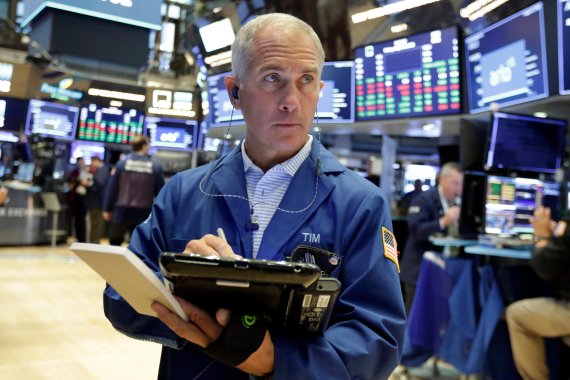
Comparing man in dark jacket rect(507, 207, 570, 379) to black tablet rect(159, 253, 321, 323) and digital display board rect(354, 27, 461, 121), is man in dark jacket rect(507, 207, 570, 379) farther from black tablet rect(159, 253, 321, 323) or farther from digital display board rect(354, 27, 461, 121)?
black tablet rect(159, 253, 321, 323)

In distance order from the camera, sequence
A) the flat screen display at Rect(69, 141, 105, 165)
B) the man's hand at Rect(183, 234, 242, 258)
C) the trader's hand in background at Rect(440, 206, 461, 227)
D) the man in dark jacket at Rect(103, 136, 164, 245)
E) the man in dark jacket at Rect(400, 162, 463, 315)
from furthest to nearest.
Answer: the flat screen display at Rect(69, 141, 105, 165) < the man in dark jacket at Rect(103, 136, 164, 245) < the man in dark jacket at Rect(400, 162, 463, 315) < the trader's hand in background at Rect(440, 206, 461, 227) < the man's hand at Rect(183, 234, 242, 258)

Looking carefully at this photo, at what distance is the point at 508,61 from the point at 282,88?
3.16 metres

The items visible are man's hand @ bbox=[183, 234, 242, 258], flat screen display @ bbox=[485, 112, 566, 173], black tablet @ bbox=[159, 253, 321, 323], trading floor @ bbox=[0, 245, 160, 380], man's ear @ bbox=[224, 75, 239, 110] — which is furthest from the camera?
flat screen display @ bbox=[485, 112, 566, 173]

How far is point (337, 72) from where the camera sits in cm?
515

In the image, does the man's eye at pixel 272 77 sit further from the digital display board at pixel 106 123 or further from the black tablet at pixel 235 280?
the digital display board at pixel 106 123

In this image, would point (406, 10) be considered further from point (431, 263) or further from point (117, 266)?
point (117, 266)

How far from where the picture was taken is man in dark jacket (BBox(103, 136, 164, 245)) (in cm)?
638

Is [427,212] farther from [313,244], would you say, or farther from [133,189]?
[313,244]

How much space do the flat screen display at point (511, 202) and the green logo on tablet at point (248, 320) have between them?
3307mm

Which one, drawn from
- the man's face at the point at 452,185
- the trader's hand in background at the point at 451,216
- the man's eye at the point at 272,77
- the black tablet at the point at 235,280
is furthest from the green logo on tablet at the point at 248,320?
the man's face at the point at 452,185

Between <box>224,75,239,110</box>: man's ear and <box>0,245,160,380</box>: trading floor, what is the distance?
2.85 meters

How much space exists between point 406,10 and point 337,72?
2.58ft

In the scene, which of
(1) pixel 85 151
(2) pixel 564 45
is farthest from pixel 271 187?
(1) pixel 85 151

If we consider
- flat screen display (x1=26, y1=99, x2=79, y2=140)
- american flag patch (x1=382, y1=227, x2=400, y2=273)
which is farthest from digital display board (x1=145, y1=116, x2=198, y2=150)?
american flag patch (x1=382, y1=227, x2=400, y2=273)
